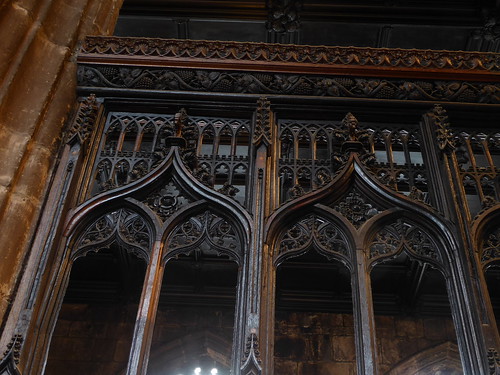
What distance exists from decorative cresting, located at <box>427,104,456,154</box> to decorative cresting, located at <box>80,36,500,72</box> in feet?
1.76

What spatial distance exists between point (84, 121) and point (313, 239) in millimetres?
2238

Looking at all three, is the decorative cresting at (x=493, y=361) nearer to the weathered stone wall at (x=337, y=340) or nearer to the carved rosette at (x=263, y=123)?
the carved rosette at (x=263, y=123)

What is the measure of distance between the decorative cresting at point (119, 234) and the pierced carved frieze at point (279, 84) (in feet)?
4.85

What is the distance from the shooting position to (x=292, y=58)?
228 inches

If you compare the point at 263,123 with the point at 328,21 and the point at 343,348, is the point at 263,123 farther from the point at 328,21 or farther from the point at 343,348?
the point at 343,348

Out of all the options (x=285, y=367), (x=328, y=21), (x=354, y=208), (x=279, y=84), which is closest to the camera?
(x=354, y=208)

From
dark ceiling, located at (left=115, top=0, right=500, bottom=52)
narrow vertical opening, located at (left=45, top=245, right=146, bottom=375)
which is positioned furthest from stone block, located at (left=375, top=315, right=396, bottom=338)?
dark ceiling, located at (left=115, top=0, right=500, bottom=52)

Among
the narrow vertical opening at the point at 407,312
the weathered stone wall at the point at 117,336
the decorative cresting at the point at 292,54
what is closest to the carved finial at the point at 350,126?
the decorative cresting at the point at 292,54

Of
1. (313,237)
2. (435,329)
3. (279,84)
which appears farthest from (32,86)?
(435,329)

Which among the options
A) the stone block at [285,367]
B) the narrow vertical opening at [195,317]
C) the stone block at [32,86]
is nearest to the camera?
the stone block at [32,86]

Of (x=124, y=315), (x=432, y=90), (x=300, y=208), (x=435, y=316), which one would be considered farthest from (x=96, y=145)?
(x=435, y=316)

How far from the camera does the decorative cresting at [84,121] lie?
16.6 ft

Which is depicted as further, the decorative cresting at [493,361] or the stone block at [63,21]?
the stone block at [63,21]

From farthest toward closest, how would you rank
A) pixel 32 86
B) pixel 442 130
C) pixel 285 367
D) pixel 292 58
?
pixel 285 367, pixel 292 58, pixel 442 130, pixel 32 86
